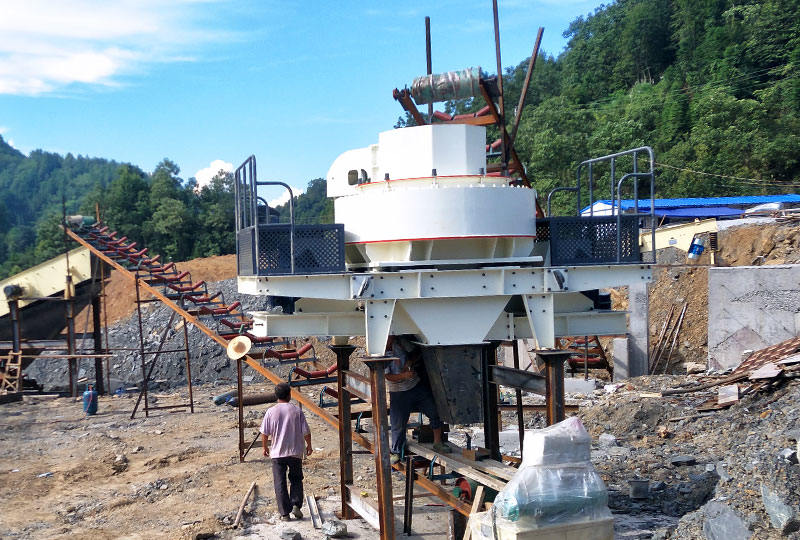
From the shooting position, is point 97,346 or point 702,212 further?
point 702,212

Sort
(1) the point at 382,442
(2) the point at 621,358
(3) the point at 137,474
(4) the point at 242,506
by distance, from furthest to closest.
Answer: (2) the point at 621,358 < (3) the point at 137,474 < (4) the point at 242,506 < (1) the point at 382,442

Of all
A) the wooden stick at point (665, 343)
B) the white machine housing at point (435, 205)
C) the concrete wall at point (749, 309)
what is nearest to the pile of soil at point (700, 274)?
the wooden stick at point (665, 343)

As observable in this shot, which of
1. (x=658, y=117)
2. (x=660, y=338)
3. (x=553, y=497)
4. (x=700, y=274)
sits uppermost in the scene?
(x=658, y=117)

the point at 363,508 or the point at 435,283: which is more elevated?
the point at 435,283

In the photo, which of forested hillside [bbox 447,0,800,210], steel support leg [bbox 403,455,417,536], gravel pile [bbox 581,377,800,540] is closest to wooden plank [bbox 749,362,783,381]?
gravel pile [bbox 581,377,800,540]

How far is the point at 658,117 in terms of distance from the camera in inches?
1674

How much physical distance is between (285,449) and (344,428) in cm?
70

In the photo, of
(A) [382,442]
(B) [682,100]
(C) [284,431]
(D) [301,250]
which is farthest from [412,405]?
(B) [682,100]

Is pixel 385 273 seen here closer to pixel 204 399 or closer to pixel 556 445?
pixel 556 445

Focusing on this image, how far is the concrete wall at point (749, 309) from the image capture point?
13398 millimetres

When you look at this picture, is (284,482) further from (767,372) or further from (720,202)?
(720,202)

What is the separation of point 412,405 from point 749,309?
910 cm

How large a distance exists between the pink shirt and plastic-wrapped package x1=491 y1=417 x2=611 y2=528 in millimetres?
3461

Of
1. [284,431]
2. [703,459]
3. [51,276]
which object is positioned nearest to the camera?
[284,431]
